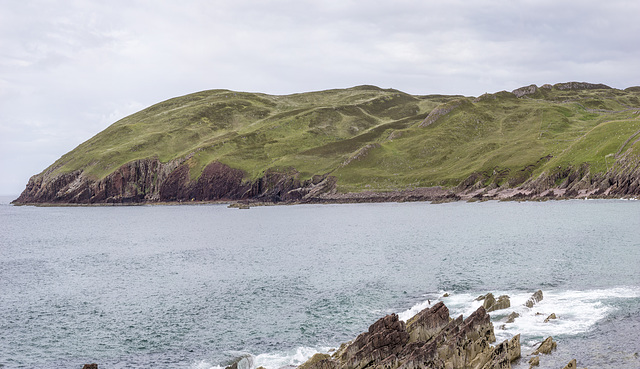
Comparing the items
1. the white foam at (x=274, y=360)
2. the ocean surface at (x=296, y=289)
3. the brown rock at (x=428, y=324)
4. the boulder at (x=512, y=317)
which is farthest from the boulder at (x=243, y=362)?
the boulder at (x=512, y=317)

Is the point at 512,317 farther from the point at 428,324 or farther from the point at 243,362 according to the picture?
the point at 243,362

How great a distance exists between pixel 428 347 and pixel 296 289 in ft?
106

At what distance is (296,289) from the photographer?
58219mm

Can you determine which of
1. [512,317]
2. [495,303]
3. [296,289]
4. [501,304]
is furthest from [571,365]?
[296,289]

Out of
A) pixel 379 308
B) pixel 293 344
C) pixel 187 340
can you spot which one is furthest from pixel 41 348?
pixel 379 308

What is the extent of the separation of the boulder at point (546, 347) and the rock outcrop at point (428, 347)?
6.81 feet

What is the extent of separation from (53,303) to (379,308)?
117 feet

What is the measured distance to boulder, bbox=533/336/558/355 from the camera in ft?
104

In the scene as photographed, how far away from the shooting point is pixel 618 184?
530 feet

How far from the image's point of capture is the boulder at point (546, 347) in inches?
1253

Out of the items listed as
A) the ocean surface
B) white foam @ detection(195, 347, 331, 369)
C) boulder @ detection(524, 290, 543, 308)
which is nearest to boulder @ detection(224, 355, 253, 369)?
white foam @ detection(195, 347, 331, 369)

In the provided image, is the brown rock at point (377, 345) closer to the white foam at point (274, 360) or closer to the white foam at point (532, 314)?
the white foam at point (274, 360)

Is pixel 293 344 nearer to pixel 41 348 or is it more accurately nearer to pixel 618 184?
pixel 41 348

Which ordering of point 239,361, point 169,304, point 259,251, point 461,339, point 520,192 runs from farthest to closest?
1. point 520,192
2. point 259,251
3. point 169,304
4. point 239,361
5. point 461,339
